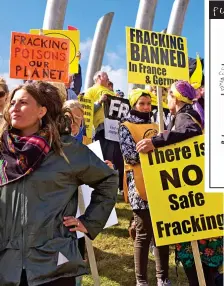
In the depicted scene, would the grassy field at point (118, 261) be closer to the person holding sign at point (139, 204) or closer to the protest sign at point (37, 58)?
the person holding sign at point (139, 204)

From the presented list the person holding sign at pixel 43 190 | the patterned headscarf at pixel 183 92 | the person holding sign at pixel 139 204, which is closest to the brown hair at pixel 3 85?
the person holding sign at pixel 139 204

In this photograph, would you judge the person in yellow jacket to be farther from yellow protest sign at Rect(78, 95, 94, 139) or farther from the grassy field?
the grassy field

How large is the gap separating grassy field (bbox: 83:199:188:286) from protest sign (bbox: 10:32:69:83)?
1920 mm

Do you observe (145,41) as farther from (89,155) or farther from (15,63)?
(89,155)

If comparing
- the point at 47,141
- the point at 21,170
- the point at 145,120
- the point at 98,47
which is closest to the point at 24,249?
the point at 21,170

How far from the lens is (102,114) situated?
24.1ft

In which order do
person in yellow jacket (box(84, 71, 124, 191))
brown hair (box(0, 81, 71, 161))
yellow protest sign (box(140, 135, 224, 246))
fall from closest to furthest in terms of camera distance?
brown hair (box(0, 81, 71, 161)), yellow protest sign (box(140, 135, 224, 246)), person in yellow jacket (box(84, 71, 124, 191))

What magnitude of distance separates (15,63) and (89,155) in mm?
2597

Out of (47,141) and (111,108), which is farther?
(111,108)

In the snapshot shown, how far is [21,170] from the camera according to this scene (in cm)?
228

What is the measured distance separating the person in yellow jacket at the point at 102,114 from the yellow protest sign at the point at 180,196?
3549 millimetres

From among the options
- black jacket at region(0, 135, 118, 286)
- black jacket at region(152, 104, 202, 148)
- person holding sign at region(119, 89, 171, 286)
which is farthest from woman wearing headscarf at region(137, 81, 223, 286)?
black jacket at region(0, 135, 118, 286)

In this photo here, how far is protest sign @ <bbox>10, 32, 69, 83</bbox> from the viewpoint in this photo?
479 cm

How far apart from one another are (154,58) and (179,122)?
840 mm
